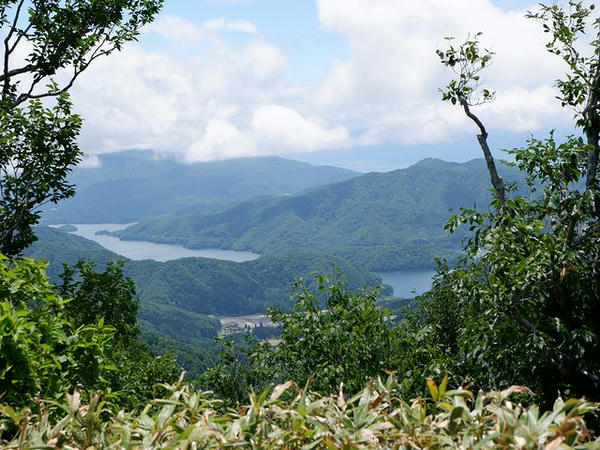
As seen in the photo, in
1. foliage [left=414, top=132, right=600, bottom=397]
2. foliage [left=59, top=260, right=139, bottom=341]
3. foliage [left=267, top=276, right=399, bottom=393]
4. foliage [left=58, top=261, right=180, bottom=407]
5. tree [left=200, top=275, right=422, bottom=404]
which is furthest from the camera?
foliage [left=59, top=260, right=139, bottom=341]

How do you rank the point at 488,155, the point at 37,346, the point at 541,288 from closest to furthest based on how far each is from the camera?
1. the point at 37,346
2. the point at 541,288
3. the point at 488,155

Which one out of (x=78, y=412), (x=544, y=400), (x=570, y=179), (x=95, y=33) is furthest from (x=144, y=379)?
(x=78, y=412)

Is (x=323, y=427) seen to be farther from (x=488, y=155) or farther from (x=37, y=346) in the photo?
(x=488, y=155)

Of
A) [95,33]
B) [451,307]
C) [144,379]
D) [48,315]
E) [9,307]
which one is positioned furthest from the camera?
[451,307]

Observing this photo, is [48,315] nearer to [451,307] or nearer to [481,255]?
[481,255]

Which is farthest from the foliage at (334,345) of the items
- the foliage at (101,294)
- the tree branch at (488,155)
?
the foliage at (101,294)

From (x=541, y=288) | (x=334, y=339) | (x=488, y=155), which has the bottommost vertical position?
(x=334, y=339)

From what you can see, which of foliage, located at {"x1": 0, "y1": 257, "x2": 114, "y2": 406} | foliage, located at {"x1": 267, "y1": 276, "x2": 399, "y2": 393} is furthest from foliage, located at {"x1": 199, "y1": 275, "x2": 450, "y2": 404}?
foliage, located at {"x1": 0, "y1": 257, "x2": 114, "y2": 406}

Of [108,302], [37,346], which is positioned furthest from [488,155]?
[108,302]

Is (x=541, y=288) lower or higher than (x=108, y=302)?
higher

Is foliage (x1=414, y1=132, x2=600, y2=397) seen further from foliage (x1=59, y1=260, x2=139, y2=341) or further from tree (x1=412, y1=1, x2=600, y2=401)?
foliage (x1=59, y1=260, x2=139, y2=341)

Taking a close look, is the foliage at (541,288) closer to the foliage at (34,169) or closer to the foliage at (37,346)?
the foliage at (37,346)
